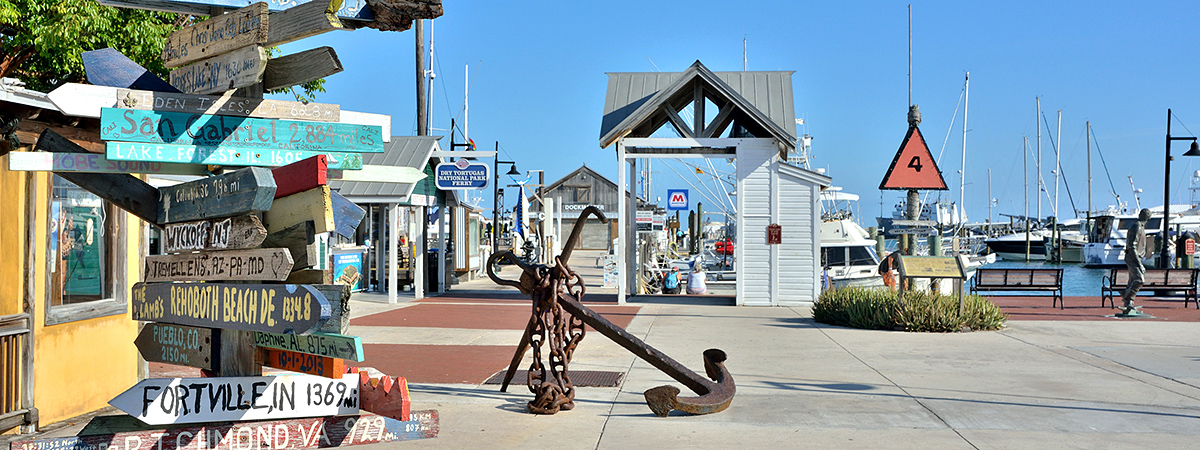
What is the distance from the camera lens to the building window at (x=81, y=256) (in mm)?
6598

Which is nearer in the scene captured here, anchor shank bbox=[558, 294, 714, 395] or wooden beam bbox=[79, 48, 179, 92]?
wooden beam bbox=[79, 48, 179, 92]

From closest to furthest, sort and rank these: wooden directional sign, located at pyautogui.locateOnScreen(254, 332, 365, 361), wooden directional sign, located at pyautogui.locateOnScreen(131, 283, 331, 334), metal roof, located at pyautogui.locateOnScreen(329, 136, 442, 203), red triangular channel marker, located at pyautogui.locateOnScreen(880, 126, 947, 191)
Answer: wooden directional sign, located at pyautogui.locateOnScreen(131, 283, 331, 334) → wooden directional sign, located at pyautogui.locateOnScreen(254, 332, 365, 361) → red triangular channel marker, located at pyautogui.locateOnScreen(880, 126, 947, 191) → metal roof, located at pyautogui.locateOnScreen(329, 136, 442, 203)

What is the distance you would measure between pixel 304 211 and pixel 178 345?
1384mm

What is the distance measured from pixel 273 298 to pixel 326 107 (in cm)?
122

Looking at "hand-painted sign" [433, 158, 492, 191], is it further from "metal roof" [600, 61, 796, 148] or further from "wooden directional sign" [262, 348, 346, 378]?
"wooden directional sign" [262, 348, 346, 378]

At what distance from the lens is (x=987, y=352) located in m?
10.7

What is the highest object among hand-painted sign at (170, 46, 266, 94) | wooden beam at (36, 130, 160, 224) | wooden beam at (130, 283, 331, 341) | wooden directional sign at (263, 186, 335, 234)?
hand-painted sign at (170, 46, 266, 94)

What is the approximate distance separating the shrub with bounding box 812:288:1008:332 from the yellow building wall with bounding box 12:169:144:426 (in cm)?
991

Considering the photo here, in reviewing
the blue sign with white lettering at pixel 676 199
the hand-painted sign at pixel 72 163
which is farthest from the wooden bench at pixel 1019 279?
the blue sign with white lettering at pixel 676 199

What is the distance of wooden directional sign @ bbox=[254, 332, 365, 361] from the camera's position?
423 cm

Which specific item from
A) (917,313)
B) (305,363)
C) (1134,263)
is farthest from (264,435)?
(1134,263)

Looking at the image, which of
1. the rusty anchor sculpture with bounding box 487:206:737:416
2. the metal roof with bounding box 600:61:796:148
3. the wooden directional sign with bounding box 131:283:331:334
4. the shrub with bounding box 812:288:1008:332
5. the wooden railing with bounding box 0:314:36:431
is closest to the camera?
the wooden directional sign with bounding box 131:283:331:334

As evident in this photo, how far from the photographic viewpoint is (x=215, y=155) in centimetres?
461

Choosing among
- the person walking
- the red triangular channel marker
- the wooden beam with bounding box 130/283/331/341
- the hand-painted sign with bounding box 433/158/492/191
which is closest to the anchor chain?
the wooden beam with bounding box 130/283/331/341
